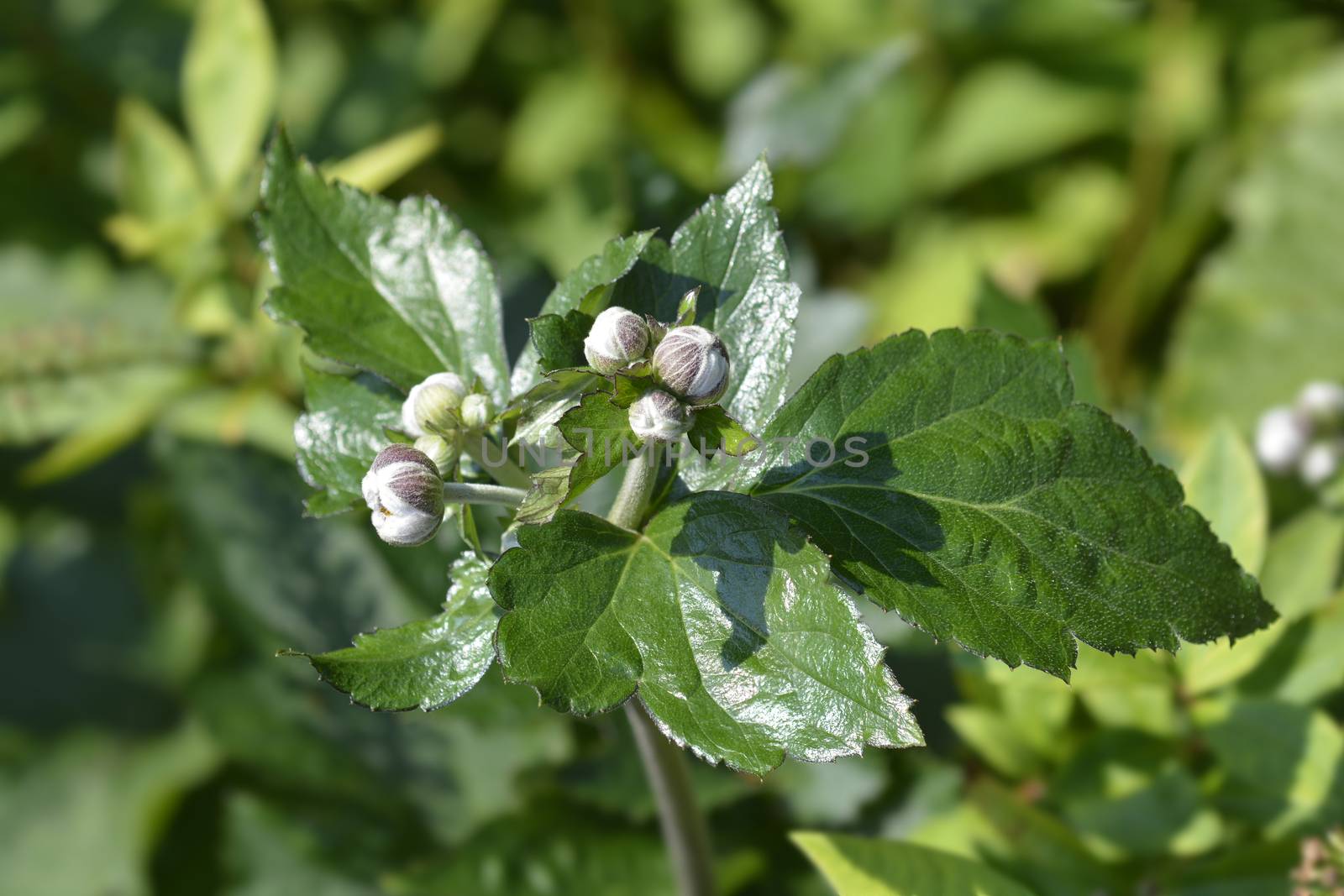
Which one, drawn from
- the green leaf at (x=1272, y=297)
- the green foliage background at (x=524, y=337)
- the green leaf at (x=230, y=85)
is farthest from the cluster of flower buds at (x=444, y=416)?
the green leaf at (x=1272, y=297)

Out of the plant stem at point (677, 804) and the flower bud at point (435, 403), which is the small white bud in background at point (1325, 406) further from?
the flower bud at point (435, 403)

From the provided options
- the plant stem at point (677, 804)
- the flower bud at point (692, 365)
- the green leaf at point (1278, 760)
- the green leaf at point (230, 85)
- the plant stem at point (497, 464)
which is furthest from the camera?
the green leaf at point (230, 85)

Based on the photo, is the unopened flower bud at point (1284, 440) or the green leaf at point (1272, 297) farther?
the green leaf at point (1272, 297)

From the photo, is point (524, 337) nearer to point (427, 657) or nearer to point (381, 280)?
point (381, 280)

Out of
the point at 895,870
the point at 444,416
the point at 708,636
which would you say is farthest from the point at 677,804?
the point at 444,416

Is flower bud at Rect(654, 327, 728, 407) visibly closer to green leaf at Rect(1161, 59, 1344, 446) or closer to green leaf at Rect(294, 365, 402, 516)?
green leaf at Rect(294, 365, 402, 516)

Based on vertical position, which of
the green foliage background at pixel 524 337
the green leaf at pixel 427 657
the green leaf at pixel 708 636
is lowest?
the green foliage background at pixel 524 337

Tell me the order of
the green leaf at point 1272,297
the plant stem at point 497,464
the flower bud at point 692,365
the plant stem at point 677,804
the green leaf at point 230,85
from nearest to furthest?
the flower bud at point 692,365
the plant stem at point 497,464
the plant stem at point 677,804
the green leaf at point 230,85
the green leaf at point 1272,297
